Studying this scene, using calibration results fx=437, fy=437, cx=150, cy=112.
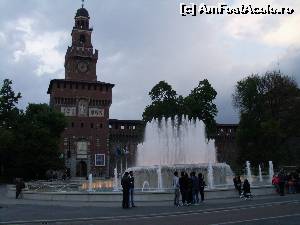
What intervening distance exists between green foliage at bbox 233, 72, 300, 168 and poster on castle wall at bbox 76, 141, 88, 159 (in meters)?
28.8

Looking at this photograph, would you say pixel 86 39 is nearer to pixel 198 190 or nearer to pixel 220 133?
pixel 220 133

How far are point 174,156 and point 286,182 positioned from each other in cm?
806

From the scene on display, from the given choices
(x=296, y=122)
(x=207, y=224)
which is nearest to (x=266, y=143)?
(x=296, y=122)

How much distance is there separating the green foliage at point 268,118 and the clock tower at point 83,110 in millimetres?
27994

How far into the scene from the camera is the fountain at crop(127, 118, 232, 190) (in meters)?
22.5

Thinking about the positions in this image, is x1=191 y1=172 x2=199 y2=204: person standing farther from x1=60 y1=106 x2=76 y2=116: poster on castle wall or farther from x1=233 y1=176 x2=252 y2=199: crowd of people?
x1=60 y1=106 x2=76 y2=116: poster on castle wall

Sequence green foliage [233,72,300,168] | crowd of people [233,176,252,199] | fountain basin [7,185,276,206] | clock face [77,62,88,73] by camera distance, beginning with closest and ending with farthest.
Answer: fountain basin [7,185,276,206] < crowd of people [233,176,252,199] < green foliage [233,72,300,168] < clock face [77,62,88,73]

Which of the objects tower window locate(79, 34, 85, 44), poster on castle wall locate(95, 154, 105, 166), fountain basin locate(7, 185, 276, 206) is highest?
tower window locate(79, 34, 85, 44)

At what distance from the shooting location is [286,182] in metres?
22.6

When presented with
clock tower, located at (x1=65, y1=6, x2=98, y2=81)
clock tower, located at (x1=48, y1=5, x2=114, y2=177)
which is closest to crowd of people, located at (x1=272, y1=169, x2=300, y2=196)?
clock tower, located at (x1=48, y1=5, x2=114, y2=177)

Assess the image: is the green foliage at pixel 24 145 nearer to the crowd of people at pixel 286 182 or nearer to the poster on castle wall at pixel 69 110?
the poster on castle wall at pixel 69 110

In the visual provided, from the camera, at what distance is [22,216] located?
14.9m

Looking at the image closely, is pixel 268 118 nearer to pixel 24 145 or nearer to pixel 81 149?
pixel 24 145

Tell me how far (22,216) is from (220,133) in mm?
70833
